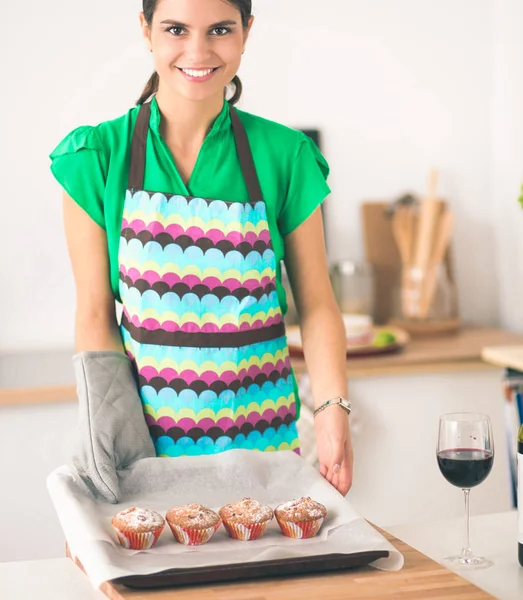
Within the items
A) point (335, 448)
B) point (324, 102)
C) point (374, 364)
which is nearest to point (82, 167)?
point (335, 448)

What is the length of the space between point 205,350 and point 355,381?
51.3 inches

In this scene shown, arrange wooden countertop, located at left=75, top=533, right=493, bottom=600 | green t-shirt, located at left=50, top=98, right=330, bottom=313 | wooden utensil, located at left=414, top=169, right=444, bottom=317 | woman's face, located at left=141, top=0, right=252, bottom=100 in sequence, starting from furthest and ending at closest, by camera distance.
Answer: wooden utensil, located at left=414, top=169, right=444, bottom=317
green t-shirt, located at left=50, top=98, right=330, bottom=313
woman's face, located at left=141, top=0, right=252, bottom=100
wooden countertop, located at left=75, top=533, right=493, bottom=600

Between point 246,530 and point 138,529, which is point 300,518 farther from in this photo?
point 138,529

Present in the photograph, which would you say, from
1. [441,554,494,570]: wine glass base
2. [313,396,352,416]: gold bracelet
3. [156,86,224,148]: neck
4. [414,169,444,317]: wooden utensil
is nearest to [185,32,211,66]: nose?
[156,86,224,148]: neck

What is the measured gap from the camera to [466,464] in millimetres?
1187

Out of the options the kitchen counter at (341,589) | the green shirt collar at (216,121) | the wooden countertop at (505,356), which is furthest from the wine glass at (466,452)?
the wooden countertop at (505,356)

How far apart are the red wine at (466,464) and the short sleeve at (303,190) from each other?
474mm

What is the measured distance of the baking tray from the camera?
0.98 m

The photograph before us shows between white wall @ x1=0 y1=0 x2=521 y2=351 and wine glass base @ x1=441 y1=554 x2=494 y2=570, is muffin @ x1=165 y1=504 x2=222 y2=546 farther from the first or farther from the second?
white wall @ x1=0 y1=0 x2=521 y2=351

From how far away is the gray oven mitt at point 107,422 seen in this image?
→ 3.93 ft

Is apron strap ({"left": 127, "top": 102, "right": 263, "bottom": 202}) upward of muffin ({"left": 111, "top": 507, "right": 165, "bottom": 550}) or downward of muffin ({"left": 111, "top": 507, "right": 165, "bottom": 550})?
upward

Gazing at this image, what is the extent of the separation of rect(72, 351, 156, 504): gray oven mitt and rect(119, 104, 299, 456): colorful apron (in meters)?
0.07

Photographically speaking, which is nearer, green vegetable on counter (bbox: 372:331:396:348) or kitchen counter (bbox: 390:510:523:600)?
kitchen counter (bbox: 390:510:523:600)

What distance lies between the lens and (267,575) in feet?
3.35
